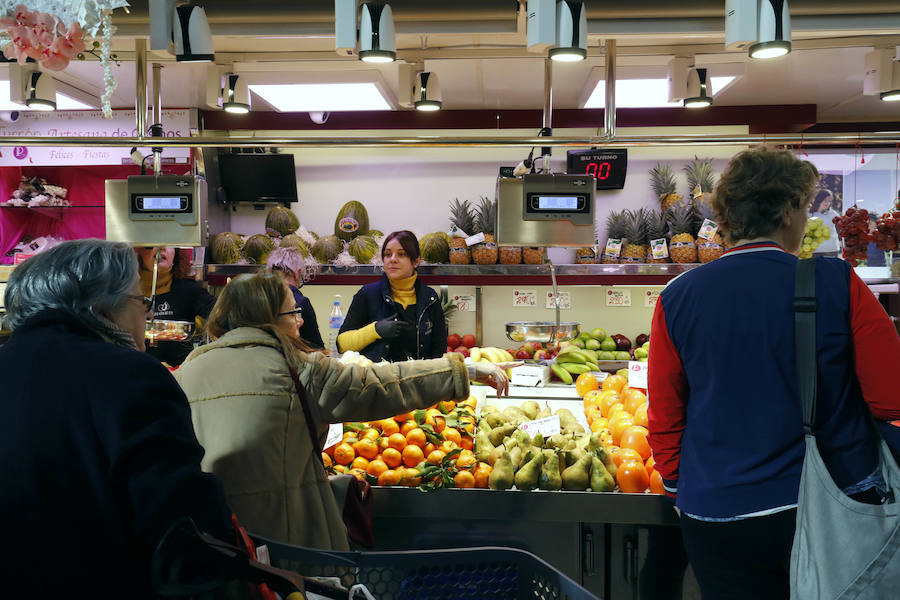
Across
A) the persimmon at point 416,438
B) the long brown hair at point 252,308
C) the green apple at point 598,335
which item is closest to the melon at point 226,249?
the green apple at point 598,335

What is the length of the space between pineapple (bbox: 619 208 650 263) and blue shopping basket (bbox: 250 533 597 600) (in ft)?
16.3

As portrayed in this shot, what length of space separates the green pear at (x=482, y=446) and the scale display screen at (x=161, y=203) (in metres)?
2.29

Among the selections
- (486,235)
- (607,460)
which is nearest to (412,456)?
(607,460)

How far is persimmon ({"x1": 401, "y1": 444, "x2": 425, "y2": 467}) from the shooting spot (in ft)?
9.29

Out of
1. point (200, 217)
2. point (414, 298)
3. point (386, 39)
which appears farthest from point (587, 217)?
point (200, 217)

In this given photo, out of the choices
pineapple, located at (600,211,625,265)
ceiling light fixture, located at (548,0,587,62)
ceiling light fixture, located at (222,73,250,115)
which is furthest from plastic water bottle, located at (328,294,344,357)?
ceiling light fixture, located at (548,0,587,62)

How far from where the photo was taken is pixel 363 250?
630 cm

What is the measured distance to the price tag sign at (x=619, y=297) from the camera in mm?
6844

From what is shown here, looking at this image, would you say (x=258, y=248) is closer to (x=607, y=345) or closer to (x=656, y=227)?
(x=607, y=345)

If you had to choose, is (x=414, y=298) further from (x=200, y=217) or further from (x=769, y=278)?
(x=769, y=278)

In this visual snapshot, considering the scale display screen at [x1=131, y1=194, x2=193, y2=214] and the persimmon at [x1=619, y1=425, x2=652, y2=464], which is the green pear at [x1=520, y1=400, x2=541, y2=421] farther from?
the scale display screen at [x1=131, y1=194, x2=193, y2=214]

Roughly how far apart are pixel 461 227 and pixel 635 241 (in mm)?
1586

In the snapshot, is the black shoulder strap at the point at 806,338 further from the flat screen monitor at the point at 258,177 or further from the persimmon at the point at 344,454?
the flat screen monitor at the point at 258,177

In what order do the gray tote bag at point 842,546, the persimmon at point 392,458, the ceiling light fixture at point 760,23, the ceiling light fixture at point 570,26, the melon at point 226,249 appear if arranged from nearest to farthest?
the gray tote bag at point 842,546
the ceiling light fixture at point 760,23
the ceiling light fixture at point 570,26
the persimmon at point 392,458
the melon at point 226,249
